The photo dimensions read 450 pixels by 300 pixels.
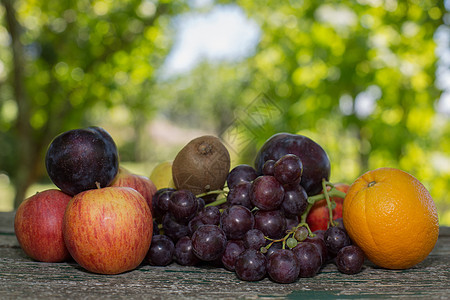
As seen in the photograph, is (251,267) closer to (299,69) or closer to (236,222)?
(236,222)

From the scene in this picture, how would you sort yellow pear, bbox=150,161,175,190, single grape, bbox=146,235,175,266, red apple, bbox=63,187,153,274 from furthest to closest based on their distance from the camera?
yellow pear, bbox=150,161,175,190
single grape, bbox=146,235,175,266
red apple, bbox=63,187,153,274

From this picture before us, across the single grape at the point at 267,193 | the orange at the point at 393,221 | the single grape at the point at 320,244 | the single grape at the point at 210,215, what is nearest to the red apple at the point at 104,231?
the single grape at the point at 210,215

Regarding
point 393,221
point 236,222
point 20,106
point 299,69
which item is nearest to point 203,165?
point 236,222

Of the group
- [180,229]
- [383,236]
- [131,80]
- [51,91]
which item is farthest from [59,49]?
[383,236]

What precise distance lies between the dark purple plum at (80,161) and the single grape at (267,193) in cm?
34

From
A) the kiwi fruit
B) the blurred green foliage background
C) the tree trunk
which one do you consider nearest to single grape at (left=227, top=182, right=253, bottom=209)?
the kiwi fruit

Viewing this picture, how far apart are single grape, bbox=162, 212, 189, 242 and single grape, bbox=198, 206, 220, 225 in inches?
2.4

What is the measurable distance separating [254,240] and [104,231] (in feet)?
1.02

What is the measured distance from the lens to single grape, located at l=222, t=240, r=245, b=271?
816 millimetres

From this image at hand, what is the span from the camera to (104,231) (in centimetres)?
78

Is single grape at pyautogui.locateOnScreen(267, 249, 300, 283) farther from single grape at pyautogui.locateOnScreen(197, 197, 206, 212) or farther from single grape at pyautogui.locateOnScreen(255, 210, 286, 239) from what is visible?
single grape at pyautogui.locateOnScreen(197, 197, 206, 212)

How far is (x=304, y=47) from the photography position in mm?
3252

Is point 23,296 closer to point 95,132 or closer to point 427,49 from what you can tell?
point 95,132

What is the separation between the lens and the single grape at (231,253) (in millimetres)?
816
